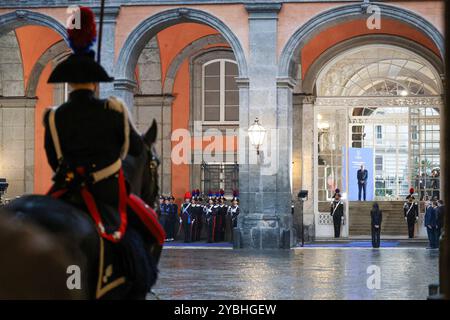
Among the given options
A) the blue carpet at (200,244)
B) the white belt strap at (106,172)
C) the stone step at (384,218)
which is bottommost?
the blue carpet at (200,244)

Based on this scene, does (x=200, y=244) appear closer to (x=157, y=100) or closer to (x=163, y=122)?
(x=163, y=122)

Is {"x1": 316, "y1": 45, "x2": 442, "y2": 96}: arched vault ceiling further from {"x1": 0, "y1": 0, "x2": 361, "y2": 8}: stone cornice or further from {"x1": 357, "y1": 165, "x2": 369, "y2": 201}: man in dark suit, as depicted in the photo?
{"x1": 0, "y1": 0, "x2": 361, "y2": 8}: stone cornice

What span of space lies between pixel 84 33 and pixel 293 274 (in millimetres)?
12070

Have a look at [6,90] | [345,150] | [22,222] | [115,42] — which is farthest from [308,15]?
[22,222]

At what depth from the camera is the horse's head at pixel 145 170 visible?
7082 millimetres

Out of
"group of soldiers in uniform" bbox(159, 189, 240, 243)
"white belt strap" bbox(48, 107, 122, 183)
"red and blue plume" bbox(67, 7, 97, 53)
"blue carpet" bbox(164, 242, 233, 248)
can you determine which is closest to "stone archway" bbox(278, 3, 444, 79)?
"blue carpet" bbox(164, 242, 233, 248)

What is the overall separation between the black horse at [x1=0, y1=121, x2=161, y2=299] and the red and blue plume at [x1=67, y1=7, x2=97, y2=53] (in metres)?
0.75

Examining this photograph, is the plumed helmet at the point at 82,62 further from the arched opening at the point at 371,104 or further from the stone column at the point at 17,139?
the stone column at the point at 17,139

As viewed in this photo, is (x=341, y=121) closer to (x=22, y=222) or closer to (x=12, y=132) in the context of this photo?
(x=12, y=132)

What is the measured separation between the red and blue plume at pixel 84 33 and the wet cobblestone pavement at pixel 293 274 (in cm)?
735

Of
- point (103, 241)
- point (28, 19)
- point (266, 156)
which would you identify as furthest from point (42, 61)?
point (103, 241)

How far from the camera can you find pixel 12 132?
Result: 112ft

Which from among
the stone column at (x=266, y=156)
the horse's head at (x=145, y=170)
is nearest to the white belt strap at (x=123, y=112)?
the horse's head at (x=145, y=170)

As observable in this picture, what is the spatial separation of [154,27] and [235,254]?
721 cm
